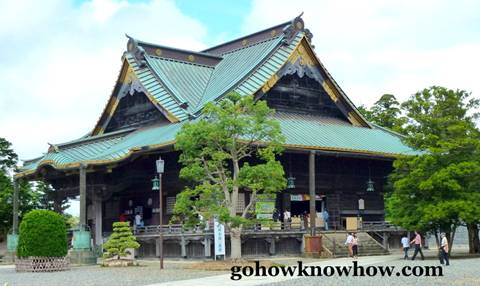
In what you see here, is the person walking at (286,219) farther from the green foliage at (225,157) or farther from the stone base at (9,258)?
the stone base at (9,258)

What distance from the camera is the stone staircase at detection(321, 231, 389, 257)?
32656 mm

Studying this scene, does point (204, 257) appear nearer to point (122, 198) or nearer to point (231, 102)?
point (231, 102)

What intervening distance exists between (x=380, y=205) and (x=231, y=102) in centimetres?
1712

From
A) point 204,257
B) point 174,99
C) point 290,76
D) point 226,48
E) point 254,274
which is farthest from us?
point 226,48

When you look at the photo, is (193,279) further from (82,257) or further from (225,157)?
(82,257)

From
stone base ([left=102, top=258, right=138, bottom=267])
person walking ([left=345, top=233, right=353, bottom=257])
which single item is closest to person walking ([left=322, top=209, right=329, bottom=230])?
person walking ([left=345, top=233, right=353, bottom=257])

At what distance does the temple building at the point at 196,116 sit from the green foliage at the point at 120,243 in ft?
10.1

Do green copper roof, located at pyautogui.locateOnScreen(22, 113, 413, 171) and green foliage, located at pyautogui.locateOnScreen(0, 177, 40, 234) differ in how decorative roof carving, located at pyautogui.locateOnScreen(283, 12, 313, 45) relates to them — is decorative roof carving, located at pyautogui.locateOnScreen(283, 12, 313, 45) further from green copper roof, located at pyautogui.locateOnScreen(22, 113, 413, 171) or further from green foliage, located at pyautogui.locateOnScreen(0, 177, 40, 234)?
green foliage, located at pyautogui.locateOnScreen(0, 177, 40, 234)

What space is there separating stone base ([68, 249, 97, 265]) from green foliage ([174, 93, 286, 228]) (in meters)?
7.22

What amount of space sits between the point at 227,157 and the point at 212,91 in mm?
12806

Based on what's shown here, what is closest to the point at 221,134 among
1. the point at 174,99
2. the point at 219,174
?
the point at 219,174

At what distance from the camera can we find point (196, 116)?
115ft

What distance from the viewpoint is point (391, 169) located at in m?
41.8

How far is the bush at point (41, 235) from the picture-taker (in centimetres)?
2675
